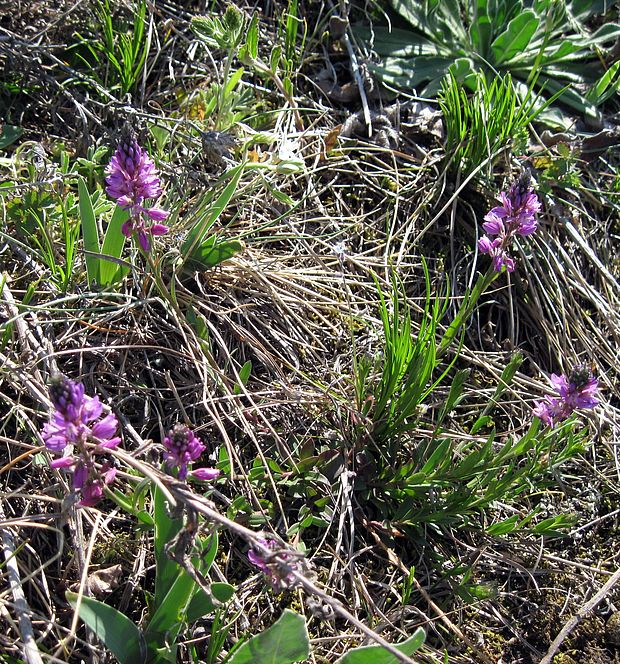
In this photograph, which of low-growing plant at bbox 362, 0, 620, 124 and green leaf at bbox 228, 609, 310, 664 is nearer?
green leaf at bbox 228, 609, 310, 664

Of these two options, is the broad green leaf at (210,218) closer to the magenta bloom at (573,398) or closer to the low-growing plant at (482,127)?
the low-growing plant at (482,127)

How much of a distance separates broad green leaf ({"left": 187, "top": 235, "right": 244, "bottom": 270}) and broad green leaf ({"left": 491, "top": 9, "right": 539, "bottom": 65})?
6.00 ft

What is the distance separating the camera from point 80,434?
149 centimetres

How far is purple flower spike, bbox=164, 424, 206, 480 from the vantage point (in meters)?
1.55

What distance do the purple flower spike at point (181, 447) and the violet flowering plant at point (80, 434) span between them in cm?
12

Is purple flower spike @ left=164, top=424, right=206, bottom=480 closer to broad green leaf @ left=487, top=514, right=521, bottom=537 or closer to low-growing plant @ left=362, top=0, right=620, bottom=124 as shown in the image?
broad green leaf @ left=487, top=514, right=521, bottom=537

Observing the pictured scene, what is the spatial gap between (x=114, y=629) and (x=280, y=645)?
15.4 inches

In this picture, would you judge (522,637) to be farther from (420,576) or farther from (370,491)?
(370,491)

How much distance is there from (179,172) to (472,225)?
48.7 inches

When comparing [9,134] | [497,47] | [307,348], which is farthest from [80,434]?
[497,47]

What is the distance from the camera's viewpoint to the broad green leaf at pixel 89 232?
7.22 ft

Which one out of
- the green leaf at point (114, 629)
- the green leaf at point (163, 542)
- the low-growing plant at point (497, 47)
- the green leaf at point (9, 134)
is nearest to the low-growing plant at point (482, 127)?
the low-growing plant at point (497, 47)

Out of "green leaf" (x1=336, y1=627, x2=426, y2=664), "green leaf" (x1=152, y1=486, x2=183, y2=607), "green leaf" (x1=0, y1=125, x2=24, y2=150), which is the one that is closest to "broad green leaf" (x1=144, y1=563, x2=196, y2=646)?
"green leaf" (x1=152, y1=486, x2=183, y2=607)

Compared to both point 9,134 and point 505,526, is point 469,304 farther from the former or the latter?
point 9,134
